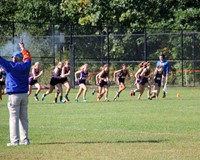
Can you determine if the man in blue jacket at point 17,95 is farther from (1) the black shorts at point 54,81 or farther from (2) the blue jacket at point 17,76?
(1) the black shorts at point 54,81

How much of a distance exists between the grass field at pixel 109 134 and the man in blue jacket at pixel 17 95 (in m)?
0.35

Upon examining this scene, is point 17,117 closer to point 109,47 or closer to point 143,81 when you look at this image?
point 143,81

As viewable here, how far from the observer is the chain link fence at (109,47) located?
51.5 m

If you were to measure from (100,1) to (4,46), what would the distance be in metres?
10.0

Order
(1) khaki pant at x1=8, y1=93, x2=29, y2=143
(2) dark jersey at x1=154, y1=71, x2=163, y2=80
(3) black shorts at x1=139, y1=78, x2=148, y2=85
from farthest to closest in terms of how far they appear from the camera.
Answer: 1. (2) dark jersey at x1=154, y1=71, x2=163, y2=80
2. (3) black shorts at x1=139, y1=78, x2=148, y2=85
3. (1) khaki pant at x1=8, y1=93, x2=29, y2=143

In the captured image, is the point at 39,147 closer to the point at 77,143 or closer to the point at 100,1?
the point at 77,143

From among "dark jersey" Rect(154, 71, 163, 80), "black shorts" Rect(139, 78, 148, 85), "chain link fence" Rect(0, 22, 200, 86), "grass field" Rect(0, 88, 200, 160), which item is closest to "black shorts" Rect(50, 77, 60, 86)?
"black shorts" Rect(139, 78, 148, 85)

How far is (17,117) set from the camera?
16.1 m

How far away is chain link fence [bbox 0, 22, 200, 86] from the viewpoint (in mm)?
51531

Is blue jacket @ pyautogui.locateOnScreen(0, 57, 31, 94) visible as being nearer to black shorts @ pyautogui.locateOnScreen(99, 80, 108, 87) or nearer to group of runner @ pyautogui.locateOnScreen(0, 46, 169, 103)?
group of runner @ pyautogui.locateOnScreen(0, 46, 169, 103)

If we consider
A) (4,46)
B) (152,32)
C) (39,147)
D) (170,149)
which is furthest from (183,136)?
(152,32)

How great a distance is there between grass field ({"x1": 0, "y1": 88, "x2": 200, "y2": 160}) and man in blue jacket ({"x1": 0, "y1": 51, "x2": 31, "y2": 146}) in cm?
35

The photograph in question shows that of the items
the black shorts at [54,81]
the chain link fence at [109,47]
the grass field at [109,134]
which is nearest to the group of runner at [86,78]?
the black shorts at [54,81]

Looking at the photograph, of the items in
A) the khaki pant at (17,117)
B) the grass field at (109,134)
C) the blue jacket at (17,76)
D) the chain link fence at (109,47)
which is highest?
the chain link fence at (109,47)
